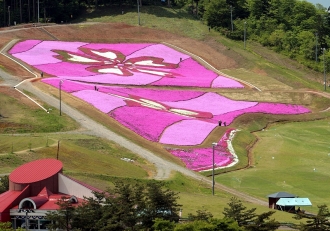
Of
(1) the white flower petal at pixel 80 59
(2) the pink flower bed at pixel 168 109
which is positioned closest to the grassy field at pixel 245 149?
(2) the pink flower bed at pixel 168 109

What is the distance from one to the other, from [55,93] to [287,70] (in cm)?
4783

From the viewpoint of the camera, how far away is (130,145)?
9275 cm

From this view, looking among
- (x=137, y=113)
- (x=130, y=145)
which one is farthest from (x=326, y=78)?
(x=130, y=145)

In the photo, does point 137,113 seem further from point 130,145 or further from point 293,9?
point 293,9

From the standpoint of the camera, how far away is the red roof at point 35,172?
58312 millimetres

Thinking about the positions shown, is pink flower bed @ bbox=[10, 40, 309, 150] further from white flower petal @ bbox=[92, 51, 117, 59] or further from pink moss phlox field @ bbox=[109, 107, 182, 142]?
white flower petal @ bbox=[92, 51, 117, 59]

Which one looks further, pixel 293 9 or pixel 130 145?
pixel 293 9

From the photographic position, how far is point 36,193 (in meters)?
57.9

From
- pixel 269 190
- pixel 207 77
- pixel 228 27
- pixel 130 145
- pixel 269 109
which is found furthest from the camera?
pixel 228 27

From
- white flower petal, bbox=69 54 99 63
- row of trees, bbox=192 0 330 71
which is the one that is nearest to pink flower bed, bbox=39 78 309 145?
white flower petal, bbox=69 54 99 63

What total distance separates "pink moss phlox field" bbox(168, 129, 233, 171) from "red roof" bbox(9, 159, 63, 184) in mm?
29679

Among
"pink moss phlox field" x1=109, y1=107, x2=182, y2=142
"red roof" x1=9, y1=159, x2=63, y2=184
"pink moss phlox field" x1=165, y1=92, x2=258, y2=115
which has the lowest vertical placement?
"pink moss phlox field" x1=165, y1=92, x2=258, y2=115

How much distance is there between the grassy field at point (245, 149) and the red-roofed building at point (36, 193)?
9049 millimetres

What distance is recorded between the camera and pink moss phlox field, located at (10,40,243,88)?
127625mm
